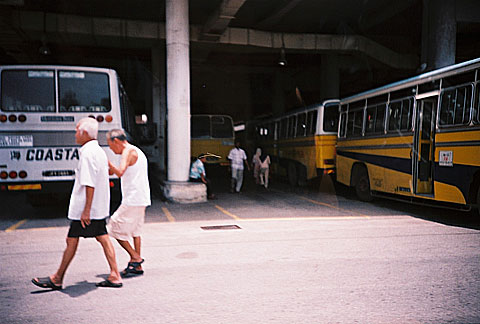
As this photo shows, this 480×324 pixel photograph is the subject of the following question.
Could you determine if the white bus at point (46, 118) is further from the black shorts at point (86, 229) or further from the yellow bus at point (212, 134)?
the yellow bus at point (212, 134)

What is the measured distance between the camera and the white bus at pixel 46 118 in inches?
356

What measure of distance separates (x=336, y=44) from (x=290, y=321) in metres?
19.8

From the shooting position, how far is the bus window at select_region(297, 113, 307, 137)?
16.8 metres

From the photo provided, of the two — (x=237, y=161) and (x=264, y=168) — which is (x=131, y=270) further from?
(x=264, y=168)

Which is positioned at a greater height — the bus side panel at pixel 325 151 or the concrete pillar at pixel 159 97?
the concrete pillar at pixel 159 97

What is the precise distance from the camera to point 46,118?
9.29m

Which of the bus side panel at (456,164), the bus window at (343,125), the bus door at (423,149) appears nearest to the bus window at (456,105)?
the bus side panel at (456,164)

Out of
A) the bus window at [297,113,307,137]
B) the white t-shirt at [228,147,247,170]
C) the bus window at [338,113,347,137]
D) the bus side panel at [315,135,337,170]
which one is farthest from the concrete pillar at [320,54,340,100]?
the white t-shirt at [228,147,247,170]

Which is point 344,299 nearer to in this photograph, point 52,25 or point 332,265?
point 332,265

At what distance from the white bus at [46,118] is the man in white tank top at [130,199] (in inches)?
181

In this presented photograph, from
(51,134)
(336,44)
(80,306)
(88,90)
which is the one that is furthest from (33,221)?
(336,44)

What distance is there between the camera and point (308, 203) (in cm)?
1236

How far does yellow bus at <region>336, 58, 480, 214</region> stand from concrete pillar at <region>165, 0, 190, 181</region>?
5166 mm

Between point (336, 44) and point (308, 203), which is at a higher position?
point (336, 44)
